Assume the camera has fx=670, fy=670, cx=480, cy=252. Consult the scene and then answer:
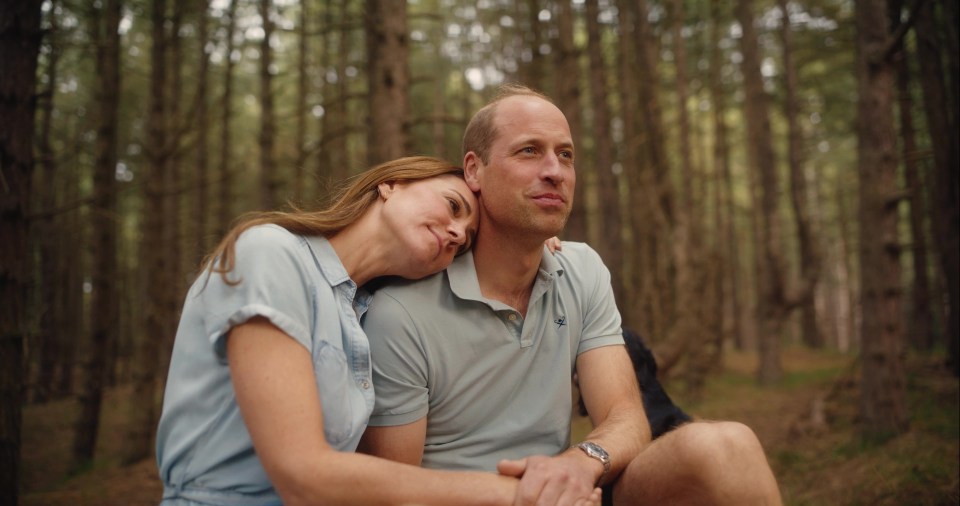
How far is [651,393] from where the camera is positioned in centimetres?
406

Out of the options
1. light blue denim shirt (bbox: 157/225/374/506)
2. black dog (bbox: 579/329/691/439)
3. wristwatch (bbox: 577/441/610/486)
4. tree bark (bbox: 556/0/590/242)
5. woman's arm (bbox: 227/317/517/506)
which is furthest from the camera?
tree bark (bbox: 556/0/590/242)

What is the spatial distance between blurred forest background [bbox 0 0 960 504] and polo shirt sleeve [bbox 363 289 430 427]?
93 centimetres

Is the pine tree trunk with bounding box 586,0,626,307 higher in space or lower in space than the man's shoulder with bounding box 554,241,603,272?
higher

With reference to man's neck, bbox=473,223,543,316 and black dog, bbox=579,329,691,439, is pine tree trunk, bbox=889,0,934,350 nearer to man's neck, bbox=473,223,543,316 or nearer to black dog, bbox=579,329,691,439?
black dog, bbox=579,329,691,439

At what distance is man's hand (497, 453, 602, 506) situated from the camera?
2176 millimetres

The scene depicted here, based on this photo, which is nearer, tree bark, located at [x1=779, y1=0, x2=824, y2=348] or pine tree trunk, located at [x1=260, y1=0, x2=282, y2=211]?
pine tree trunk, located at [x1=260, y1=0, x2=282, y2=211]

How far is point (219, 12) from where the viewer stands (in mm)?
11703

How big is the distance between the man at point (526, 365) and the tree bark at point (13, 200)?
9.37ft

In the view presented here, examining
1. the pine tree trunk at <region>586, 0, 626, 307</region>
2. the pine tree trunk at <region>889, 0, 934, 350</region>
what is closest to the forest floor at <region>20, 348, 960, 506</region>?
the pine tree trunk at <region>889, 0, 934, 350</region>

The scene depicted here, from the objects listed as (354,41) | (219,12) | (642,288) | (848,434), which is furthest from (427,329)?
(354,41)

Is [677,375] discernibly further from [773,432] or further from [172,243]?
[172,243]

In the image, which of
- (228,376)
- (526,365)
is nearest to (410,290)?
(526,365)

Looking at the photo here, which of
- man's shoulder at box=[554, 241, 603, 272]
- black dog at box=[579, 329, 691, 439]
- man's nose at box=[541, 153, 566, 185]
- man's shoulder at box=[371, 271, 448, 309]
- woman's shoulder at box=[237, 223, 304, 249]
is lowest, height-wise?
black dog at box=[579, 329, 691, 439]

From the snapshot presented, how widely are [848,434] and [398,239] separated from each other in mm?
5960
